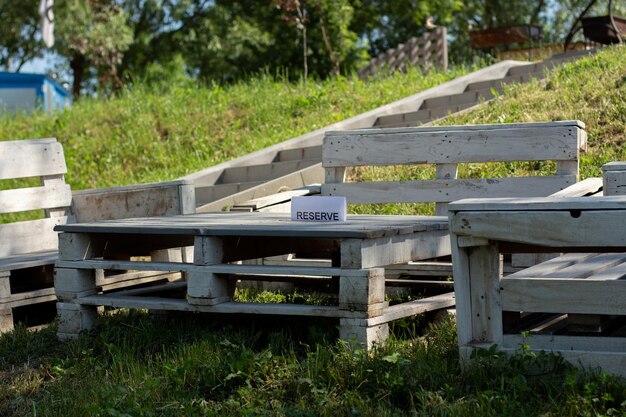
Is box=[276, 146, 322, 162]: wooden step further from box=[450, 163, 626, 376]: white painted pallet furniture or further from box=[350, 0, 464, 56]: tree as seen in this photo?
box=[350, 0, 464, 56]: tree

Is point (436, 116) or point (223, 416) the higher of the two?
point (436, 116)

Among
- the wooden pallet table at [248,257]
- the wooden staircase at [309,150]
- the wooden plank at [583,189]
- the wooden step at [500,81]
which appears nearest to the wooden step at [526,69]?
the wooden staircase at [309,150]

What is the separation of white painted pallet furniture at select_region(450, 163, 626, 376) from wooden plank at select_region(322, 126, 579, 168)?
207 centimetres

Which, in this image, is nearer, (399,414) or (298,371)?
(399,414)

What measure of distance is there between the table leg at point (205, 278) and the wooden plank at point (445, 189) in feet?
6.90

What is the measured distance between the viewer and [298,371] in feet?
13.5

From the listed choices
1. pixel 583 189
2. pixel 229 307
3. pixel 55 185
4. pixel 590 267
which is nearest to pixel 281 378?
pixel 229 307

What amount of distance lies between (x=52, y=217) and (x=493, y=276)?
158 inches

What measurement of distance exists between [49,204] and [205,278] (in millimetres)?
2696

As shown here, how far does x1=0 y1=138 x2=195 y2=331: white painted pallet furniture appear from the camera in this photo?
6305 millimetres

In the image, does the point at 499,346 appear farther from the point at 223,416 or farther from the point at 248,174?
the point at 248,174

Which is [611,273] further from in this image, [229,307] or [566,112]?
[566,112]

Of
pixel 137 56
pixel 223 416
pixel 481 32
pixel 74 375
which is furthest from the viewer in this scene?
pixel 137 56

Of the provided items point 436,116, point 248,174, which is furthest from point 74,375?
point 436,116
